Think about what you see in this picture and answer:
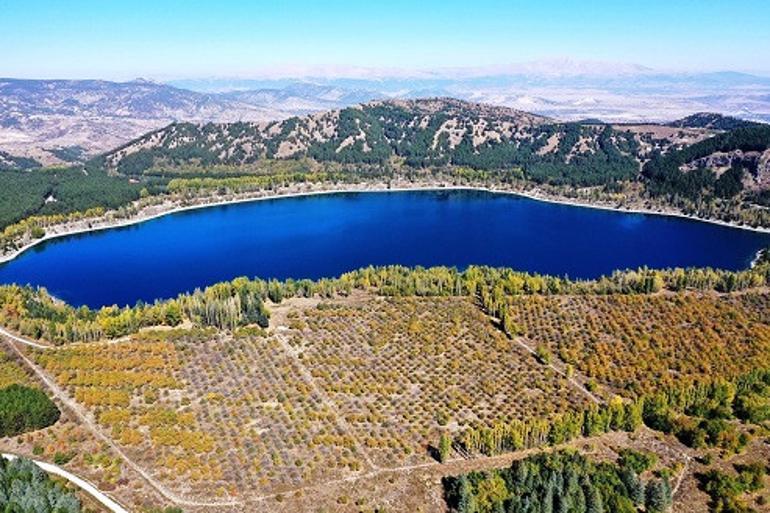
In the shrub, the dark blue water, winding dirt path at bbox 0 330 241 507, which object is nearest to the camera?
winding dirt path at bbox 0 330 241 507

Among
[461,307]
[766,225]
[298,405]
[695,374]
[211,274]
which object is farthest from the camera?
[766,225]

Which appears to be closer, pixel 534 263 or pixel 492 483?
pixel 492 483

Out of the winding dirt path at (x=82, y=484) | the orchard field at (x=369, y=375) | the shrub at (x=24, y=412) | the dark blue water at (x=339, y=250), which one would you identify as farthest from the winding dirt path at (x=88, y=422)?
the dark blue water at (x=339, y=250)

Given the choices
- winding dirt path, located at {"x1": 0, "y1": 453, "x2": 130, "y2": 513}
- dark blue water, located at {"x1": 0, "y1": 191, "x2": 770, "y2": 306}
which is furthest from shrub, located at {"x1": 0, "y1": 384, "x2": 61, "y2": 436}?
dark blue water, located at {"x1": 0, "y1": 191, "x2": 770, "y2": 306}

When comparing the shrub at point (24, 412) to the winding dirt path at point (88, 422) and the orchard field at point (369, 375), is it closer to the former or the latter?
the winding dirt path at point (88, 422)

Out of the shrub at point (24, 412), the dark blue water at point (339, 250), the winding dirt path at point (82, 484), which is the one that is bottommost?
the dark blue water at point (339, 250)

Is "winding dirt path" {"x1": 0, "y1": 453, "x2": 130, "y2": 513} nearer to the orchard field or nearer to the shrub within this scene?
the orchard field

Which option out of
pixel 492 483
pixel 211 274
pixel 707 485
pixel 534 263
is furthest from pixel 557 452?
pixel 211 274

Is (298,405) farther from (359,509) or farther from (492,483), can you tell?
(492,483)
